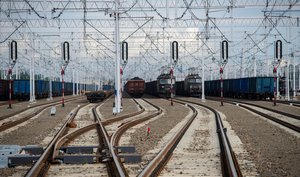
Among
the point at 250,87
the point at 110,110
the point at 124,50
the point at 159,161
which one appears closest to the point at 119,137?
the point at 159,161

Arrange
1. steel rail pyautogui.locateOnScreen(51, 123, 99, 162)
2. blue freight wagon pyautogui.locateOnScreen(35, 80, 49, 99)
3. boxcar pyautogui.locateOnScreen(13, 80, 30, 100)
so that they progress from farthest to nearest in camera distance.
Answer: blue freight wagon pyautogui.locateOnScreen(35, 80, 49, 99) → boxcar pyautogui.locateOnScreen(13, 80, 30, 100) → steel rail pyautogui.locateOnScreen(51, 123, 99, 162)

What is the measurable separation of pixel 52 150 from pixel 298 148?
6.30 meters

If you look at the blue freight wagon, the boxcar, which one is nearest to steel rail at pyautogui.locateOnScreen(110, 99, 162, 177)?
the boxcar

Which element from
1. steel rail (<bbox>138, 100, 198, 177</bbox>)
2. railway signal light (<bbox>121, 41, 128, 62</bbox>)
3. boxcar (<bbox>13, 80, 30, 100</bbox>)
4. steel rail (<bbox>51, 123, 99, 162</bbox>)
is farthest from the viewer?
boxcar (<bbox>13, 80, 30, 100</bbox>)

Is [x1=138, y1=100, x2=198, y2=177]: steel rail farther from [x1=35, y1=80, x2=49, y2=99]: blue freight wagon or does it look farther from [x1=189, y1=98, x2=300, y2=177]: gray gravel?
[x1=35, y1=80, x2=49, y2=99]: blue freight wagon

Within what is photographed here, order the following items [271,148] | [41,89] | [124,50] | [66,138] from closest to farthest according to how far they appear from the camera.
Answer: [271,148], [66,138], [124,50], [41,89]

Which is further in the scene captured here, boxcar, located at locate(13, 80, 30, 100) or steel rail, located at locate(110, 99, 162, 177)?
boxcar, located at locate(13, 80, 30, 100)

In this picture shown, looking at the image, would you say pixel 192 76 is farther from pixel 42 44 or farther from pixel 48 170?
pixel 48 170

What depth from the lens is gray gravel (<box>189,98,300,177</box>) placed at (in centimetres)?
862

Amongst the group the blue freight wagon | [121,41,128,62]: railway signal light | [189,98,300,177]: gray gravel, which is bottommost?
[189,98,300,177]: gray gravel

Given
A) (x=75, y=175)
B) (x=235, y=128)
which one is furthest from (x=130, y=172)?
(x=235, y=128)

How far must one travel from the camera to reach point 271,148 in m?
11.7

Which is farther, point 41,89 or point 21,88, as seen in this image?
point 41,89

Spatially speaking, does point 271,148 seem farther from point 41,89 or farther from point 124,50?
point 41,89
